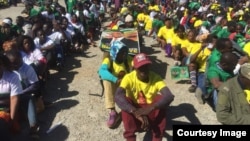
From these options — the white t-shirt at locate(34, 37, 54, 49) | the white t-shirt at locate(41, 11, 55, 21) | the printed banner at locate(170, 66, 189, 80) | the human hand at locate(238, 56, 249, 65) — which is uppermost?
the white t-shirt at locate(41, 11, 55, 21)

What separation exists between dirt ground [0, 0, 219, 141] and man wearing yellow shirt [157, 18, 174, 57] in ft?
2.19

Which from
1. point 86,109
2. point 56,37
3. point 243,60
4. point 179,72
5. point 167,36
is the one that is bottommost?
point 86,109

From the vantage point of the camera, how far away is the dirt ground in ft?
20.8

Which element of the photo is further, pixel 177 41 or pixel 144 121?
pixel 177 41

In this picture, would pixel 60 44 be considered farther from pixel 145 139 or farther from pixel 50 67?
pixel 145 139

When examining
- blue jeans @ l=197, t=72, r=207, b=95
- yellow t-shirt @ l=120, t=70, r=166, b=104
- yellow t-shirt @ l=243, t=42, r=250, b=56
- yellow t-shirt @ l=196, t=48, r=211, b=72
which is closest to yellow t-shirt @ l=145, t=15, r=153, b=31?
yellow t-shirt @ l=196, t=48, r=211, b=72

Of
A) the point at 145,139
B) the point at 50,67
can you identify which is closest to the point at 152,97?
the point at 145,139

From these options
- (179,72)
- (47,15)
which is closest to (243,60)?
(179,72)

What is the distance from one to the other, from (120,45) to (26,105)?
2.03 metres

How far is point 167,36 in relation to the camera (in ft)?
36.7

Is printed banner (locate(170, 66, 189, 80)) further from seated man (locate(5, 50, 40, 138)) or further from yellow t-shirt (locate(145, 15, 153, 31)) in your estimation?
yellow t-shirt (locate(145, 15, 153, 31))

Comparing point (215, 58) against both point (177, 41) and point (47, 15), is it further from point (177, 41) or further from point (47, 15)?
point (47, 15)

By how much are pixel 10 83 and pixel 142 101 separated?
7.12 feet

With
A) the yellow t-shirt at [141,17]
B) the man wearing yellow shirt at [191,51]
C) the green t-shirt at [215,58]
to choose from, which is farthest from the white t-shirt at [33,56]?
the yellow t-shirt at [141,17]
